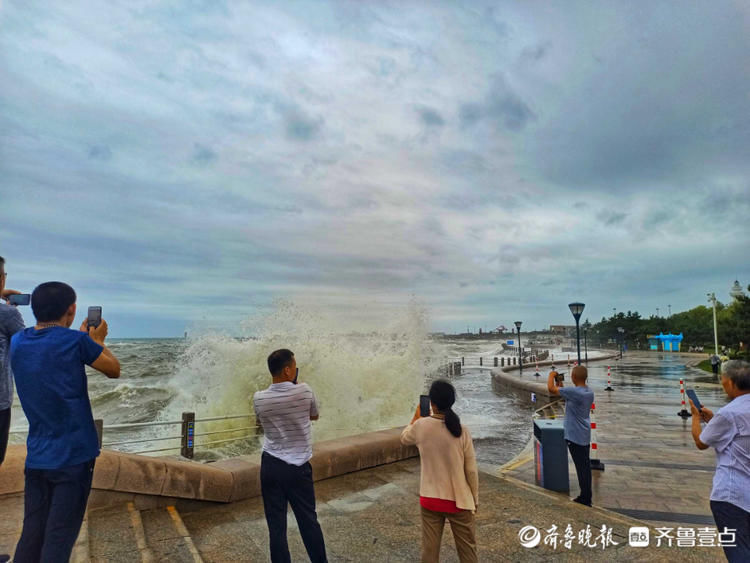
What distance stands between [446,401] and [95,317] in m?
2.13

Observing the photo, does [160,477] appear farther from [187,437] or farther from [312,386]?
[312,386]

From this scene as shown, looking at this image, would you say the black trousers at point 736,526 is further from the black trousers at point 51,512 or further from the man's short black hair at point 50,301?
the man's short black hair at point 50,301

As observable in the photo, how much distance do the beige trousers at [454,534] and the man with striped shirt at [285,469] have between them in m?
0.71

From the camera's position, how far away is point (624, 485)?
6191 mm

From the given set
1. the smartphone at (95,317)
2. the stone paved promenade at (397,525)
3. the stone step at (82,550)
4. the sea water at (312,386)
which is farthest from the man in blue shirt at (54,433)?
the sea water at (312,386)

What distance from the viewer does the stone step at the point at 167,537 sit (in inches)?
133

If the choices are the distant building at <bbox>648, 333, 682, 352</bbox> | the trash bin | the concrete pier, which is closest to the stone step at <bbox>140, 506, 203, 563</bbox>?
the concrete pier

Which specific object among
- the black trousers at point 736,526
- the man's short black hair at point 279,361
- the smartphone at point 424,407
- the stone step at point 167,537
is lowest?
the stone step at point 167,537

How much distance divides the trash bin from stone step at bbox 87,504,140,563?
4630 mm

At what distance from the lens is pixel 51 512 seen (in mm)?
2189

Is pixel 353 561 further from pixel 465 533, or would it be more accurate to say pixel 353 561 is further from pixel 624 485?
pixel 624 485

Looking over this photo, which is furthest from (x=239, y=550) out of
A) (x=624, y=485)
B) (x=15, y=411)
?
(x=15, y=411)

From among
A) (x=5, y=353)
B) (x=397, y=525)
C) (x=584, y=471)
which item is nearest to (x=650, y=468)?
(x=584, y=471)

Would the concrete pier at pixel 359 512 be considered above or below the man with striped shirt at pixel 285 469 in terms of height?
below
